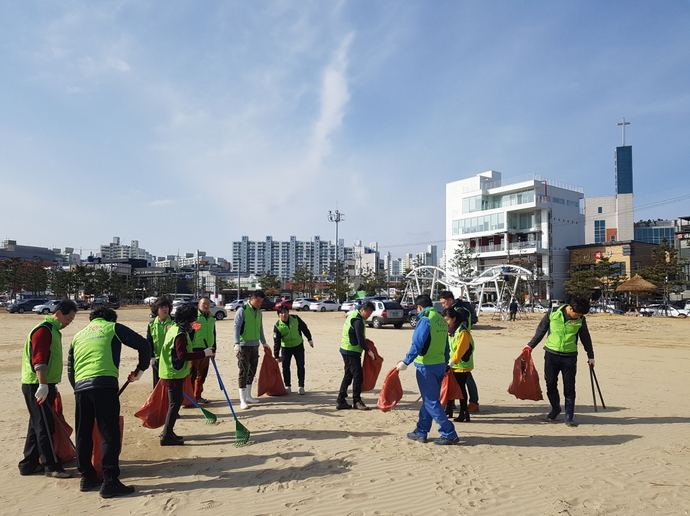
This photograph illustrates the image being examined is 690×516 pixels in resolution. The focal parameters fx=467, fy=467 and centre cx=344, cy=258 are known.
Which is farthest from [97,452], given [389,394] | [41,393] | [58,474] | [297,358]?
[297,358]

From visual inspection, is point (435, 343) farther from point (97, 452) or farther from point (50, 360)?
point (50, 360)

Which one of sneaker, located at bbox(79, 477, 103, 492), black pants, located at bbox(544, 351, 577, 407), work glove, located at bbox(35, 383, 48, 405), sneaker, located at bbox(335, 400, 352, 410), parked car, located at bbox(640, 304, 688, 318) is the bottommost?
parked car, located at bbox(640, 304, 688, 318)

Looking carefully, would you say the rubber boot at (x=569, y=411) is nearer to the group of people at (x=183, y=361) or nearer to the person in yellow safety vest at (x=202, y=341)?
the group of people at (x=183, y=361)

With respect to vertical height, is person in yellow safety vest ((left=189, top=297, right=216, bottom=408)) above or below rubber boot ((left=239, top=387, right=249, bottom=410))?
above

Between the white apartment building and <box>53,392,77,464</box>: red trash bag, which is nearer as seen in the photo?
<box>53,392,77,464</box>: red trash bag

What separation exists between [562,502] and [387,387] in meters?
2.62

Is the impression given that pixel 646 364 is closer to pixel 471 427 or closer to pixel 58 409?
pixel 471 427

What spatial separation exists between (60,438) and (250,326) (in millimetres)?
3204

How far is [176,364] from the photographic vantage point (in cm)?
566

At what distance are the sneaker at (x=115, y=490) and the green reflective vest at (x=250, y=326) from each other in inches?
132

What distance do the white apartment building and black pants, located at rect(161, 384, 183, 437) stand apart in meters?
51.5

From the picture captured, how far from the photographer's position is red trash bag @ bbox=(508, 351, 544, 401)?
274 inches

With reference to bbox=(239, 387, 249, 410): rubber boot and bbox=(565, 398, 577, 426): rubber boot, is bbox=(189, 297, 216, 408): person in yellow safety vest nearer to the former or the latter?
bbox=(239, 387, 249, 410): rubber boot

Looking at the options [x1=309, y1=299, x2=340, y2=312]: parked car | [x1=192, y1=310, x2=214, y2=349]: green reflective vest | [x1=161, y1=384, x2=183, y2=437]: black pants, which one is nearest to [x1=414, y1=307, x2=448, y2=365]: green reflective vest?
[x1=161, y1=384, x2=183, y2=437]: black pants
